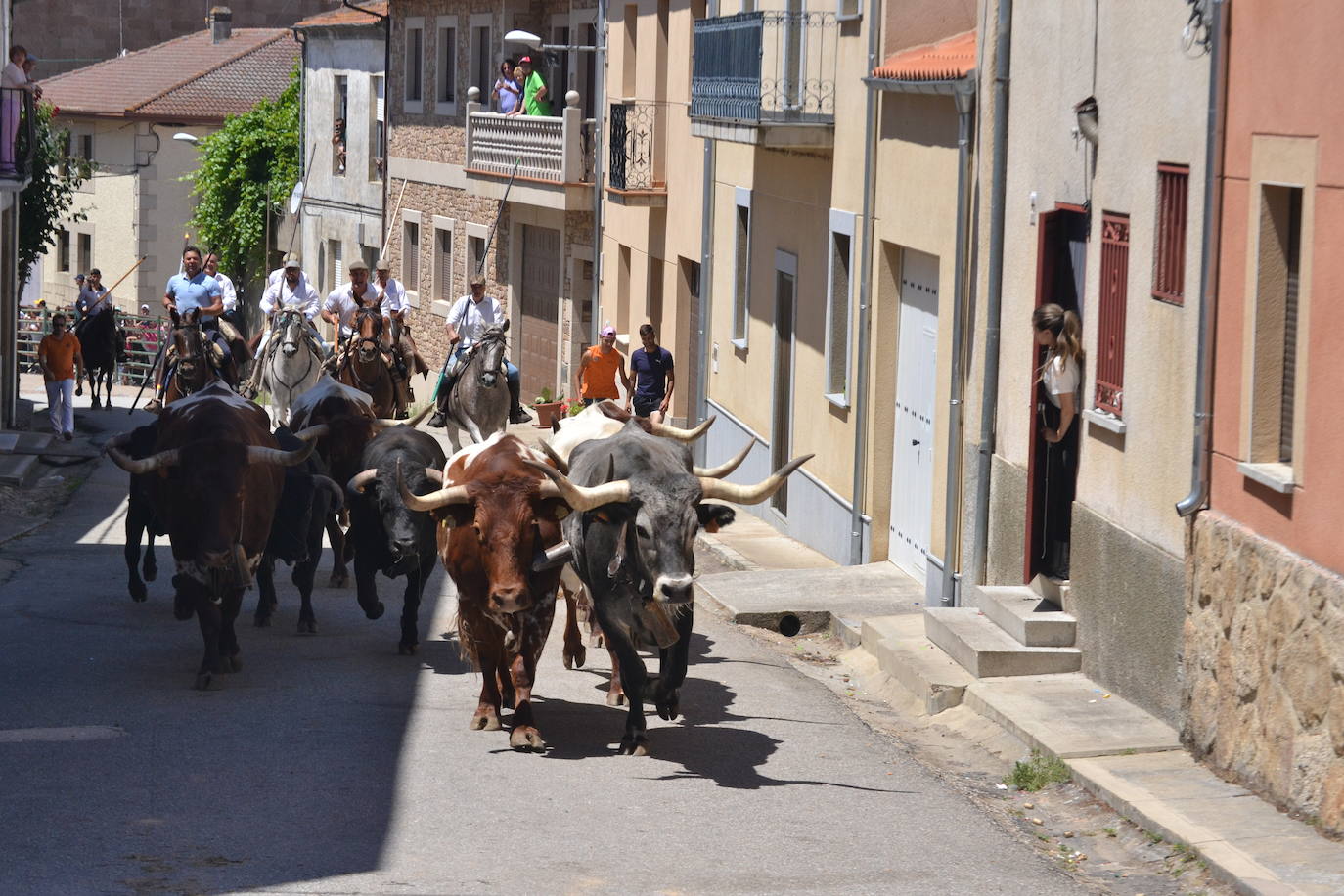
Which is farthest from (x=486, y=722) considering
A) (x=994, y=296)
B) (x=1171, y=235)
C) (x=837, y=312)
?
(x=837, y=312)

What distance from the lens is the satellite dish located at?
145 feet

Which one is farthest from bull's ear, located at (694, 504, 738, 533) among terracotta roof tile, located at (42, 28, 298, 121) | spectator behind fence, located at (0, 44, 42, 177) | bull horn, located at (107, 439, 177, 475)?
terracotta roof tile, located at (42, 28, 298, 121)

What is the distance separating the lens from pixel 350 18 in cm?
4072

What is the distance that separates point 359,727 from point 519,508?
153cm

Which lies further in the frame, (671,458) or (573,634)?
(573,634)

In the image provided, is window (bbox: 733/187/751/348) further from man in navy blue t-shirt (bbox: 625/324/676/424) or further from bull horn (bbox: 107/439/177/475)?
bull horn (bbox: 107/439/177/475)

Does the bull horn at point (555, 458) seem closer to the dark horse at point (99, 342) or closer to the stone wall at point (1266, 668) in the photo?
the stone wall at point (1266, 668)

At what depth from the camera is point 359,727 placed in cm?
1060

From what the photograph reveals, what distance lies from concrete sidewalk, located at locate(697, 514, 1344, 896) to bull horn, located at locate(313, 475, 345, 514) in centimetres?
297

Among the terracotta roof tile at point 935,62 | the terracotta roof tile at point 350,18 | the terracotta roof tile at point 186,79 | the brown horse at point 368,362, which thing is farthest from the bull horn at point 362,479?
the terracotta roof tile at point 186,79

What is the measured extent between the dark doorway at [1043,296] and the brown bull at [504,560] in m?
3.61

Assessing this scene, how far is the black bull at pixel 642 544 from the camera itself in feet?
31.6

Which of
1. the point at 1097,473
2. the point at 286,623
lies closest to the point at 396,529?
the point at 286,623

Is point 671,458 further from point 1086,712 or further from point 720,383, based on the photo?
point 720,383
